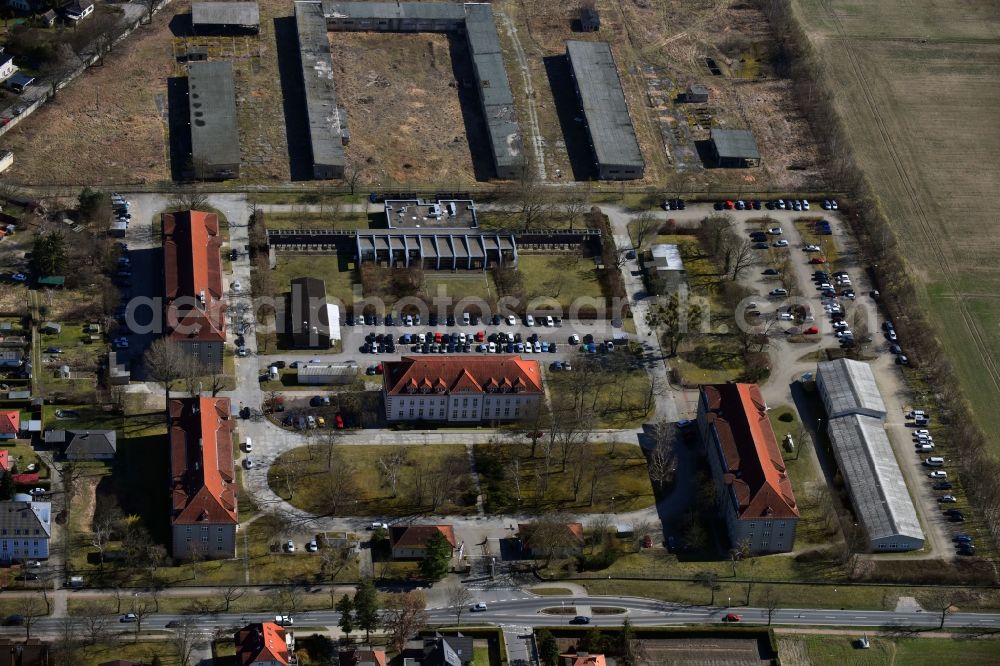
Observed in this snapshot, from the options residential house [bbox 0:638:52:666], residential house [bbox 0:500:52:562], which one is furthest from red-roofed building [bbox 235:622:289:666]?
residential house [bbox 0:500:52:562]

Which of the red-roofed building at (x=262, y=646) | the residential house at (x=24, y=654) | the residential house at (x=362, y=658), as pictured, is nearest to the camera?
the residential house at (x=24, y=654)

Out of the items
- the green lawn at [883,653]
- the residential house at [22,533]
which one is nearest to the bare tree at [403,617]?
the residential house at [22,533]

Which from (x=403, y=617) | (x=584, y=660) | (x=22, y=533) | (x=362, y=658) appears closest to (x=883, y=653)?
(x=584, y=660)

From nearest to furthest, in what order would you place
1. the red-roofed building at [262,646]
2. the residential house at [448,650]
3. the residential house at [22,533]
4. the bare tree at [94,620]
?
the red-roofed building at [262,646] < the residential house at [448,650] < the bare tree at [94,620] < the residential house at [22,533]

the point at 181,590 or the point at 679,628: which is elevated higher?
the point at 181,590

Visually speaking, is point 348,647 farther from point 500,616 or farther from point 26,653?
point 26,653

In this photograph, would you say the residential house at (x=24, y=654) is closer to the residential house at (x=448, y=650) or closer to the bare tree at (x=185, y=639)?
the bare tree at (x=185, y=639)

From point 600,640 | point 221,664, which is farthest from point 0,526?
point 600,640
